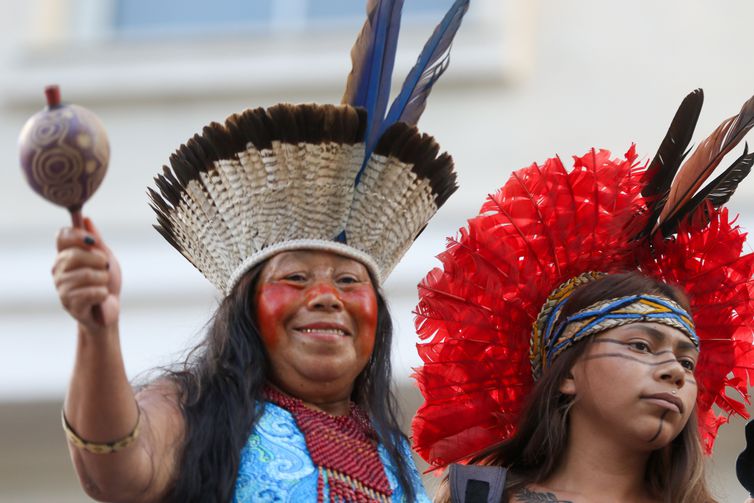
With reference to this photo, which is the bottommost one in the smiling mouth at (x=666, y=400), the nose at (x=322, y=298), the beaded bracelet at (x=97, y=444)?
the beaded bracelet at (x=97, y=444)

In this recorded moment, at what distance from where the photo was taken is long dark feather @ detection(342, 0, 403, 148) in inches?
149

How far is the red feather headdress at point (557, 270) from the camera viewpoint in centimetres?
385

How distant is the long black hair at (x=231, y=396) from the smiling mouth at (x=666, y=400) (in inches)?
23.8

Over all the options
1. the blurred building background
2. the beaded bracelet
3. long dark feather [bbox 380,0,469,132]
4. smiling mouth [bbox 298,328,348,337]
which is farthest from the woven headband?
the blurred building background

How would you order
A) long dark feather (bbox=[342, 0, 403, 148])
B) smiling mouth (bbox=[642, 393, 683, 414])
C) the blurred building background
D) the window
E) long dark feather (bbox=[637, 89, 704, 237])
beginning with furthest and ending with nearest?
the window, the blurred building background, long dark feather (bbox=[637, 89, 704, 237]), long dark feather (bbox=[342, 0, 403, 148]), smiling mouth (bbox=[642, 393, 683, 414])

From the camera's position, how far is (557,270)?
3834mm

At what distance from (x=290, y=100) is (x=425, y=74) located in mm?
3242

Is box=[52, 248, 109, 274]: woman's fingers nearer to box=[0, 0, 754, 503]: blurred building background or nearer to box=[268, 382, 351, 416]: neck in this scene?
box=[268, 382, 351, 416]: neck

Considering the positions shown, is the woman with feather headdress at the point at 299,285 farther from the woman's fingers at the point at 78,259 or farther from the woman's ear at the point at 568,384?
the woman's fingers at the point at 78,259

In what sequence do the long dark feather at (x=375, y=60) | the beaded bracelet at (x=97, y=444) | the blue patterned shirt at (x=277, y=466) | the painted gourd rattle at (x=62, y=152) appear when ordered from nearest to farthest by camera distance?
1. the painted gourd rattle at (x=62, y=152)
2. the beaded bracelet at (x=97, y=444)
3. the blue patterned shirt at (x=277, y=466)
4. the long dark feather at (x=375, y=60)

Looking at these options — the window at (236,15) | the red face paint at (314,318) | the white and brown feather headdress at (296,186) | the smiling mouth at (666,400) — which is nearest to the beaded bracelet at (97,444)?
the red face paint at (314,318)

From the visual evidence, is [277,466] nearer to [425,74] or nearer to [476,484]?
[476,484]

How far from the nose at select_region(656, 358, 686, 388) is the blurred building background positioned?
3.04 meters

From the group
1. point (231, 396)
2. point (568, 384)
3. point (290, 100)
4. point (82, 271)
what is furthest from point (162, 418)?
point (290, 100)
